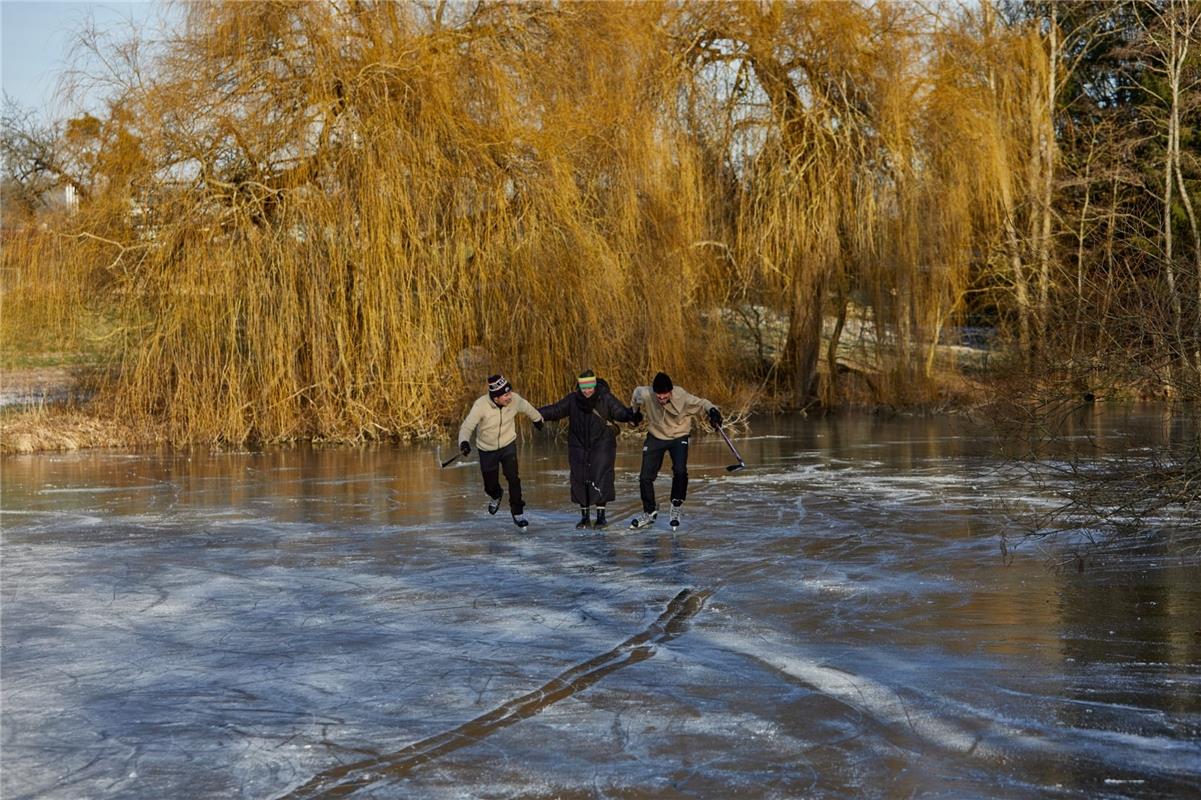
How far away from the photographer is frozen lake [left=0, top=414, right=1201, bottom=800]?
6.24 m

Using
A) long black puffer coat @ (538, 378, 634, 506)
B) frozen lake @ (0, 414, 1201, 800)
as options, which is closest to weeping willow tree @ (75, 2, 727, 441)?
frozen lake @ (0, 414, 1201, 800)

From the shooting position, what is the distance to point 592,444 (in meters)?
15.0

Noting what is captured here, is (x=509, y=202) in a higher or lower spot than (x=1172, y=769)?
higher

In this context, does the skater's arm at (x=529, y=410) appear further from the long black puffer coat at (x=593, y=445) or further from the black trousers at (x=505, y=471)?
the black trousers at (x=505, y=471)

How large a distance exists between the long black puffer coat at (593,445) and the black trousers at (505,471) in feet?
1.79

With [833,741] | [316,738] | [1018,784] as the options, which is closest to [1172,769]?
[1018,784]

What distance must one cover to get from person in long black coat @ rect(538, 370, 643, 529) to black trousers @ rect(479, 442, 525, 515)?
561 mm

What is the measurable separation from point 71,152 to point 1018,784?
2462cm

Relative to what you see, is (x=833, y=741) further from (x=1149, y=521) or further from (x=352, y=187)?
(x=352, y=187)

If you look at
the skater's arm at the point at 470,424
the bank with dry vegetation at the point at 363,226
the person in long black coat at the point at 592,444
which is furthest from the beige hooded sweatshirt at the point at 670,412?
the bank with dry vegetation at the point at 363,226

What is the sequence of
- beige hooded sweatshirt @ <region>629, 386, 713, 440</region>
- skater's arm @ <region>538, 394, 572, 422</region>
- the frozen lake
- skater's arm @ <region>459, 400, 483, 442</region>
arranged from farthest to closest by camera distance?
skater's arm @ <region>538, 394, 572, 422</region>
skater's arm @ <region>459, 400, 483, 442</region>
beige hooded sweatshirt @ <region>629, 386, 713, 440</region>
the frozen lake

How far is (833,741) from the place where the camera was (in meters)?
6.59

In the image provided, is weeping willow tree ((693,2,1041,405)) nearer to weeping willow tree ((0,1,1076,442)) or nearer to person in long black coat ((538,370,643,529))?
weeping willow tree ((0,1,1076,442))

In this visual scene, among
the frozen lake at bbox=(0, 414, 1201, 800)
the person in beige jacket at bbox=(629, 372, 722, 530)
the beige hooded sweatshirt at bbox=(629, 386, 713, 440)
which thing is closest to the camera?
the frozen lake at bbox=(0, 414, 1201, 800)
